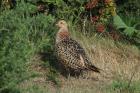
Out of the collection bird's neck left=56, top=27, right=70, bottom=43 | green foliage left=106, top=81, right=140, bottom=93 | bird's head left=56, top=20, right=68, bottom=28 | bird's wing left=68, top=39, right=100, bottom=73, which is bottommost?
green foliage left=106, top=81, right=140, bottom=93

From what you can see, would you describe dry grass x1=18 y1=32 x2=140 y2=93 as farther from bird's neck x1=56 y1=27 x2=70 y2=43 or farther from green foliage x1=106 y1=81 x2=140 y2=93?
bird's neck x1=56 y1=27 x2=70 y2=43

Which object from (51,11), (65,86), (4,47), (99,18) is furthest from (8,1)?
(4,47)

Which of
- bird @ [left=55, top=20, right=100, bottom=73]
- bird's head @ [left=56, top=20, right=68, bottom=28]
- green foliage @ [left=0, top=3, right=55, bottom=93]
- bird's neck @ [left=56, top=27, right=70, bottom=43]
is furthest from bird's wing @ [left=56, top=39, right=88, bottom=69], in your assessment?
green foliage @ [left=0, top=3, right=55, bottom=93]

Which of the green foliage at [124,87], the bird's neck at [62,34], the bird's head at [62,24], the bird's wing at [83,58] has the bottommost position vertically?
the green foliage at [124,87]

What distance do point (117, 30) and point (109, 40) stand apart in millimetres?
419

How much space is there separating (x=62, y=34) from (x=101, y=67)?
2.75ft

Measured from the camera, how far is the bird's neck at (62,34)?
375 inches

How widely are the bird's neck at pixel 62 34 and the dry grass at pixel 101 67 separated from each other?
52cm

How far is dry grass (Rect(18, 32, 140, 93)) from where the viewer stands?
873cm

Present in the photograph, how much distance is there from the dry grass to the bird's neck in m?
0.52

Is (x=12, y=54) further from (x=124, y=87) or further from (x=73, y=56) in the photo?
(x=73, y=56)

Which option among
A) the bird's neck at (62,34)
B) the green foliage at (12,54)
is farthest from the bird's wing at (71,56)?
the green foliage at (12,54)

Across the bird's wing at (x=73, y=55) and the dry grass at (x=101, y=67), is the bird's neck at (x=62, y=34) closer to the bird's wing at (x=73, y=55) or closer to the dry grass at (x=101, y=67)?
the bird's wing at (x=73, y=55)

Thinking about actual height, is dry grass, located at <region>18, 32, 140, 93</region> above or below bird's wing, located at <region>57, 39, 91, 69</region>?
below
